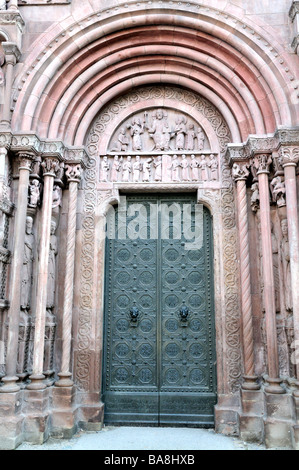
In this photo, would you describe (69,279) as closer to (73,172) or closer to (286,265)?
(73,172)

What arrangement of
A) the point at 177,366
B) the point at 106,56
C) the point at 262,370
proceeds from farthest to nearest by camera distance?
the point at 106,56 < the point at 177,366 < the point at 262,370

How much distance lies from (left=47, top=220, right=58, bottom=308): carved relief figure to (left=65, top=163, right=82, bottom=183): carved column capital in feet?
2.62

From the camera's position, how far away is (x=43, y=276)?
636cm

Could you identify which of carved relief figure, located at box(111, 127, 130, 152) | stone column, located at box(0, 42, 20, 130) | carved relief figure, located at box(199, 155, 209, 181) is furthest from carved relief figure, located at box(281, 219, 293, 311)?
stone column, located at box(0, 42, 20, 130)

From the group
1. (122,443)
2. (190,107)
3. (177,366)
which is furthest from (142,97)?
(122,443)

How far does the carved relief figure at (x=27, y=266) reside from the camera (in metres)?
6.31

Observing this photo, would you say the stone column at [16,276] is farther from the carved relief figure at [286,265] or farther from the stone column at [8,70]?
the carved relief figure at [286,265]

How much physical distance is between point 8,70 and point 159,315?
477 centimetres

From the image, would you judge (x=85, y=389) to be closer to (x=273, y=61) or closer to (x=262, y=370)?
(x=262, y=370)

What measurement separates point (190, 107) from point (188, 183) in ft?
4.96

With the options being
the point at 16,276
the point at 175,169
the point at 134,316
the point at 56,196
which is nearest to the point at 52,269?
the point at 16,276

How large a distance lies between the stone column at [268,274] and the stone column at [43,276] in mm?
3321

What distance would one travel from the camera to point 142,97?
770cm

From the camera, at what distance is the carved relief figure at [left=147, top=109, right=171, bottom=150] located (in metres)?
7.43
